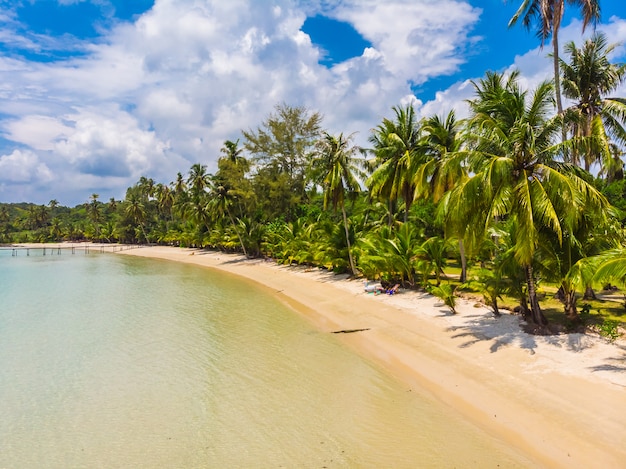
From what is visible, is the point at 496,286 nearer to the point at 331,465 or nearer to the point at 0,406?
the point at 331,465

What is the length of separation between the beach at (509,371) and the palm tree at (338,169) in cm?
879

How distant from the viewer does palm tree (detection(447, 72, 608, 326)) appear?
8883 mm

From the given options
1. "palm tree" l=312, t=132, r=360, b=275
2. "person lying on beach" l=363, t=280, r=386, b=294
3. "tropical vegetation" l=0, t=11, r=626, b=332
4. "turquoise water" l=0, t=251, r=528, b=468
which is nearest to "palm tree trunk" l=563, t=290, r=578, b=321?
"tropical vegetation" l=0, t=11, r=626, b=332

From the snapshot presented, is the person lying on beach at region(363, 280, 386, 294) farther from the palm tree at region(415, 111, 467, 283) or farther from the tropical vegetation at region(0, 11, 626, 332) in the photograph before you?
the palm tree at region(415, 111, 467, 283)

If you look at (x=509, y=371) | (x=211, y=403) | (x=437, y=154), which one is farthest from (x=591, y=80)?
(x=211, y=403)

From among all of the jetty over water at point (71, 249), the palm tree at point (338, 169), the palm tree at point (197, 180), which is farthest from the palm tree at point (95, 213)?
the palm tree at point (338, 169)

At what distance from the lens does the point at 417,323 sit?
12.4m

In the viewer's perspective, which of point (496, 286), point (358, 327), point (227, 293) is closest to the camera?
point (496, 286)

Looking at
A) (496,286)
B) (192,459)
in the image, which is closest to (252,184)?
(496,286)

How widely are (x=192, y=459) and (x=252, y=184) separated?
32.2 meters

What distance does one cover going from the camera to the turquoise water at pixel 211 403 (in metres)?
6.37

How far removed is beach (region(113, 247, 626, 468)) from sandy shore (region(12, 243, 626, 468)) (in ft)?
0.05

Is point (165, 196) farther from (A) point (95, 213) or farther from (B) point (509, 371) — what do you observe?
(B) point (509, 371)

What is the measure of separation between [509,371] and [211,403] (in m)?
6.71
